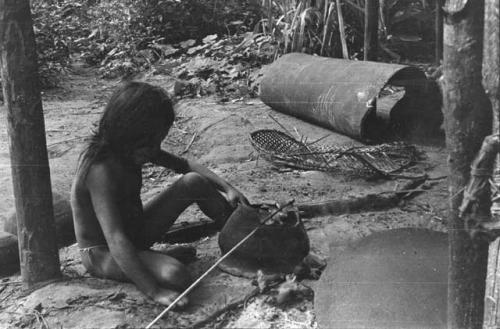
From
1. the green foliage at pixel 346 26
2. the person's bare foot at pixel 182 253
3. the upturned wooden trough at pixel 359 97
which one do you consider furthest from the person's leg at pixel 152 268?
the green foliage at pixel 346 26

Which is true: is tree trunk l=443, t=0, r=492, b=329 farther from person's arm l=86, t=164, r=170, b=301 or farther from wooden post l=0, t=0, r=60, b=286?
wooden post l=0, t=0, r=60, b=286

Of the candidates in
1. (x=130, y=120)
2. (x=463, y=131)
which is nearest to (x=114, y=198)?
(x=130, y=120)

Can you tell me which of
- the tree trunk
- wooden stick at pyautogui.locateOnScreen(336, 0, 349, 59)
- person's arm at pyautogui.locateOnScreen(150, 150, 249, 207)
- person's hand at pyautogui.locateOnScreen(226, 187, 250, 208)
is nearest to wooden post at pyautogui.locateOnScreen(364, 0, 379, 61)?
wooden stick at pyautogui.locateOnScreen(336, 0, 349, 59)

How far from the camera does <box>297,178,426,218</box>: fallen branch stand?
3.86 m

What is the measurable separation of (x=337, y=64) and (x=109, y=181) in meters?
3.37

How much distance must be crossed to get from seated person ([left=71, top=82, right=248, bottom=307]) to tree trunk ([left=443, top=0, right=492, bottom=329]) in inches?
44.3

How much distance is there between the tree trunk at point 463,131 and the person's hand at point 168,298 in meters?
1.06

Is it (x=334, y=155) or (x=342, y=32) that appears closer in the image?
(x=334, y=155)

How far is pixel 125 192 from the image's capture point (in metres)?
3.03

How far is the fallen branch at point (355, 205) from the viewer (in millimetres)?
3861

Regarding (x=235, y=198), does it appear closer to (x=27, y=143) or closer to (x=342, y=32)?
(x=27, y=143)

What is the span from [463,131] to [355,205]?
189cm

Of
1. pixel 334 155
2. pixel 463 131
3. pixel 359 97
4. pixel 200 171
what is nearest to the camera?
pixel 463 131

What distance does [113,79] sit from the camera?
31.4 feet
